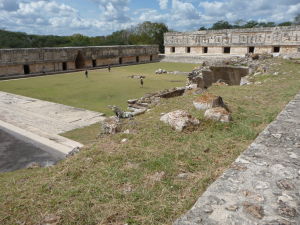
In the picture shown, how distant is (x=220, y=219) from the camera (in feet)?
6.44

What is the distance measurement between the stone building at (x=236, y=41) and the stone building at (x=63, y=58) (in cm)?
540

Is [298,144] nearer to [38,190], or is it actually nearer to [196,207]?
[196,207]

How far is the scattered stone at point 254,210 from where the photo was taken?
199 centimetres

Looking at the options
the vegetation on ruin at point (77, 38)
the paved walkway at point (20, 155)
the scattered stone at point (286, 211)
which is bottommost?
the paved walkway at point (20, 155)

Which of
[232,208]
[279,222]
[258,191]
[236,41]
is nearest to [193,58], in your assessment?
[236,41]

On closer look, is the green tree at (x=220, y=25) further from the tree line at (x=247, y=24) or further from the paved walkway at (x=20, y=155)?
the paved walkway at (x=20, y=155)

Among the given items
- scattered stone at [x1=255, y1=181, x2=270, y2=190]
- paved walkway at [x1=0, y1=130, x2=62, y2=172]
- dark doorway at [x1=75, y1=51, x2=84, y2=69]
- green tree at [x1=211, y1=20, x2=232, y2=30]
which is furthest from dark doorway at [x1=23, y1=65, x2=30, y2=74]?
green tree at [x1=211, y1=20, x2=232, y2=30]

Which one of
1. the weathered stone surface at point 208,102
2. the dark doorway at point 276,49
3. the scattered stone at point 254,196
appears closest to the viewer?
the scattered stone at point 254,196

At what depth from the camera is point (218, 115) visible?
4.61 meters

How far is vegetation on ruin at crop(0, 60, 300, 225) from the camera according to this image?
8.20 feet

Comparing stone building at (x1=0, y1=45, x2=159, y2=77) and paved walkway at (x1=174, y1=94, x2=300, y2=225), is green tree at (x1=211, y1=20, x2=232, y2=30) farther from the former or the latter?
paved walkway at (x1=174, y1=94, x2=300, y2=225)

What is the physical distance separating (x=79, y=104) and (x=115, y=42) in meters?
35.3

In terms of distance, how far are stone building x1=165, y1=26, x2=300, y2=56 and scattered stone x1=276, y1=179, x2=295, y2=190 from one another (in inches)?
1008

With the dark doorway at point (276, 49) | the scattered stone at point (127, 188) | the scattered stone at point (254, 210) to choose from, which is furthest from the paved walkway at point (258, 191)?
the dark doorway at point (276, 49)
